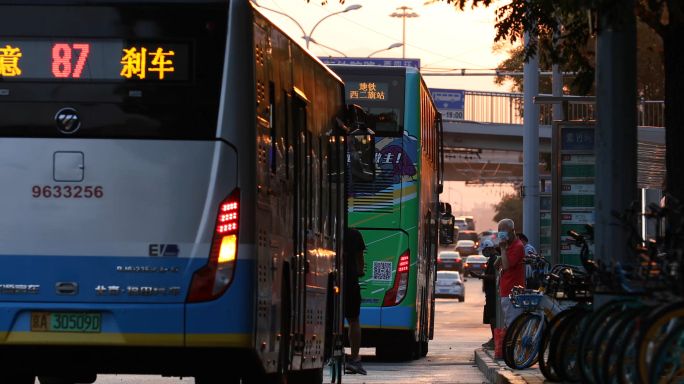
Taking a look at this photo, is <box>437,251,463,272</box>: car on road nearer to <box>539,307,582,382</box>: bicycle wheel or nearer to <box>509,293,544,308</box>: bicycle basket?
<box>509,293,544,308</box>: bicycle basket

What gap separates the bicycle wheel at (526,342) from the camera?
13670 mm

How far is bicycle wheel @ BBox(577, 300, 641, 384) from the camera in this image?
8.91 meters

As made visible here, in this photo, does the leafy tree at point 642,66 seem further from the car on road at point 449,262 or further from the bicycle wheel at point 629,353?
the car on road at point 449,262

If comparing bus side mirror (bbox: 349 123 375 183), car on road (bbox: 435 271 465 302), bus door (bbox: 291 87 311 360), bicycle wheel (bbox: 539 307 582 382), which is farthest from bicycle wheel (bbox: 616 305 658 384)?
car on road (bbox: 435 271 465 302)

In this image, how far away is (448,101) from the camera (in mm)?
62906

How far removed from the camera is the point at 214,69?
8.25m

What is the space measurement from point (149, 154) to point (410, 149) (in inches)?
375

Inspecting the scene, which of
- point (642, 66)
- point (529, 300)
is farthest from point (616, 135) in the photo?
point (642, 66)

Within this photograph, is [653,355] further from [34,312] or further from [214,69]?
[34,312]

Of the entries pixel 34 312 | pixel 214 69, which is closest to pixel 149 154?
pixel 214 69

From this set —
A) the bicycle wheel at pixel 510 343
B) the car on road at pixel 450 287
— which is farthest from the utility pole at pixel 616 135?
the car on road at pixel 450 287

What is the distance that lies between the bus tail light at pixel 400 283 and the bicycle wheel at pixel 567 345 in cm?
653

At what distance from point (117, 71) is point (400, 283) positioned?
377 inches

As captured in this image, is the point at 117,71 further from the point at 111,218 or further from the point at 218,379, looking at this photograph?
the point at 218,379
